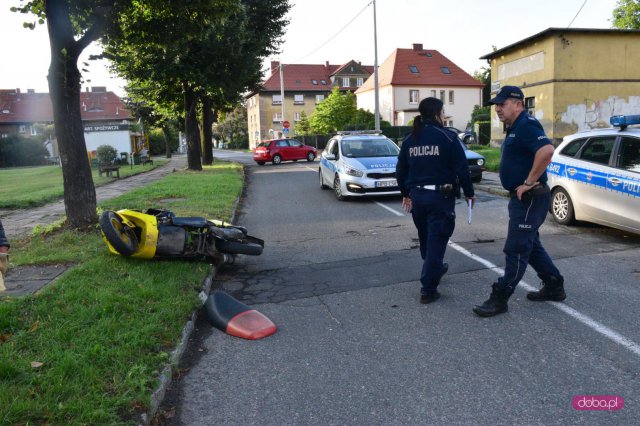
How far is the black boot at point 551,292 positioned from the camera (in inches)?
197

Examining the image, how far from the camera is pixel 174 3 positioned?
338 inches

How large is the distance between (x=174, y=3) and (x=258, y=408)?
7344mm

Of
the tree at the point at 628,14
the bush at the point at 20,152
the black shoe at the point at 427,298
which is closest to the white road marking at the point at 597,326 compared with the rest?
the black shoe at the point at 427,298

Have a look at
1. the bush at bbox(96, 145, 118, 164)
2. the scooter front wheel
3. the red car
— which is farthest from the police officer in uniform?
the red car

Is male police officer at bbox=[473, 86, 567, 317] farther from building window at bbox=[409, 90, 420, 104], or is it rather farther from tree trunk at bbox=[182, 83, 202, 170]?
building window at bbox=[409, 90, 420, 104]

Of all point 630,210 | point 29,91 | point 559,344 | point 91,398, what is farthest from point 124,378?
point 29,91

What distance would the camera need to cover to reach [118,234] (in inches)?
237

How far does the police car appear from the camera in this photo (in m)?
7.22

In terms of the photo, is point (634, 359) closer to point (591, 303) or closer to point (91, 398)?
point (591, 303)

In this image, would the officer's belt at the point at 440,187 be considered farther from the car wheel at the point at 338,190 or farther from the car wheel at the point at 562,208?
the car wheel at the point at 338,190

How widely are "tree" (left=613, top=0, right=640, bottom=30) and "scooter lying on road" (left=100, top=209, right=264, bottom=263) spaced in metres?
46.3

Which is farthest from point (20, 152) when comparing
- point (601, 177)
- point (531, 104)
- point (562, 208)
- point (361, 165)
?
point (601, 177)

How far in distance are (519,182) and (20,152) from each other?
49947mm

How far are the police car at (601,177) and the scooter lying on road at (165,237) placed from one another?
16.6 feet
